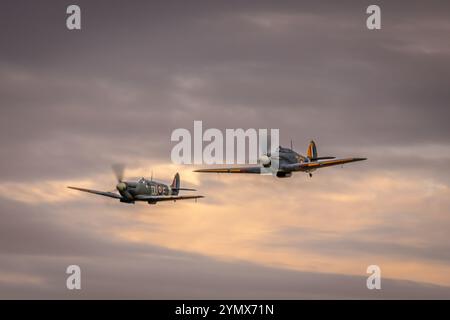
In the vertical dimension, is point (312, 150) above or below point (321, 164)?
above

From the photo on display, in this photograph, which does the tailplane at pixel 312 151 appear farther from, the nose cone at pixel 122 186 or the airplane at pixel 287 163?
the nose cone at pixel 122 186

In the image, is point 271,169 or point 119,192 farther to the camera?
point 119,192

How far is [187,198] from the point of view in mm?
108875

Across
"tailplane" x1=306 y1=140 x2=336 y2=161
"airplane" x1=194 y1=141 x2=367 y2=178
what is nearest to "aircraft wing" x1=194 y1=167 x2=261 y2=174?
"airplane" x1=194 y1=141 x2=367 y2=178

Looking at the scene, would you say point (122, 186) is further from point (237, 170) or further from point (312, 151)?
point (312, 151)

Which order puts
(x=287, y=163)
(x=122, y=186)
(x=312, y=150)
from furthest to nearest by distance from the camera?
(x=312, y=150)
(x=122, y=186)
(x=287, y=163)

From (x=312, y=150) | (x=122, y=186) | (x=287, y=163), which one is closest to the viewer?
(x=287, y=163)

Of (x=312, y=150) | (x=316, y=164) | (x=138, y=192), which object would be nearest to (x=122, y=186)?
(x=138, y=192)

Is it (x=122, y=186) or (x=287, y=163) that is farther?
(x=122, y=186)

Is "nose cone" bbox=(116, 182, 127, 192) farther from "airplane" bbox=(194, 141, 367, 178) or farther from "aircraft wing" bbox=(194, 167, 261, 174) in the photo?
"airplane" bbox=(194, 141, 367, 178)
